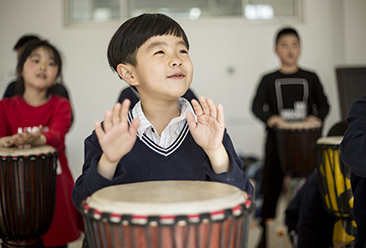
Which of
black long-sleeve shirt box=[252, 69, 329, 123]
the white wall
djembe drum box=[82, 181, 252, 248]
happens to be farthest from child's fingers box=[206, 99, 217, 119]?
the white wall

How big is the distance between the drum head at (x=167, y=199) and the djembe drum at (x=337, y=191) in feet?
3.35

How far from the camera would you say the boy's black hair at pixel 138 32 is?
62.6 inches

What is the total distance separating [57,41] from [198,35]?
1.59m

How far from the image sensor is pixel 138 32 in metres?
1.60

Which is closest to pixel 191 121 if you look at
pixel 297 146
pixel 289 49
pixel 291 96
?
pixel 297 146

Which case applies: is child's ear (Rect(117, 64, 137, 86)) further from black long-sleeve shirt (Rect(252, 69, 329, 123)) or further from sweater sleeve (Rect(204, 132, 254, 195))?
black long-sleeve shirt (Rect(252, 69, 329, 123))

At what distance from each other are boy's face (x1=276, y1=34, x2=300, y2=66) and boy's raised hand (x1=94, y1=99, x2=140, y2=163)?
2.78 metres

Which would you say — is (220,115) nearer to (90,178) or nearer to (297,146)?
(90,178)

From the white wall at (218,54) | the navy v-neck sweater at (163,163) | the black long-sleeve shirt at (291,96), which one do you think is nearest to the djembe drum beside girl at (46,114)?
the navy v-neck sweater at (163,163)

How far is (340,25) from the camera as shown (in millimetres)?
5348

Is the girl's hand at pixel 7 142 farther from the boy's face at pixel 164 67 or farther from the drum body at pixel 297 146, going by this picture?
the drum body at pixel 297 146

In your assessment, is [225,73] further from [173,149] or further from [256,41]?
[173,149]

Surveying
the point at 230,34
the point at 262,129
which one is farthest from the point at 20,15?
the point at 262,129

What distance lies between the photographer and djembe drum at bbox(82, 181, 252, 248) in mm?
1048
